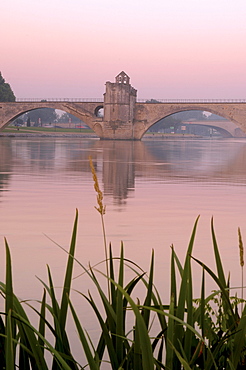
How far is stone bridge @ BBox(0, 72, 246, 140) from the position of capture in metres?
89.9

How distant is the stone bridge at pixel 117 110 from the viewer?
89931mm

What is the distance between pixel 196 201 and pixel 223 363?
9.76 metres

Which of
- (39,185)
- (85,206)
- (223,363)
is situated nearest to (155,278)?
(223,363)

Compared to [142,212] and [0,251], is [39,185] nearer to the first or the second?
[142,212]

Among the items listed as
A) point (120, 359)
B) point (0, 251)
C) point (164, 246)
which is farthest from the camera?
point (164, 246)

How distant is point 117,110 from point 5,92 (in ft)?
69.0

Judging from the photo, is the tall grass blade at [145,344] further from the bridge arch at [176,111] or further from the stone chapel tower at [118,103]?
the stone chapel tower at [118,103]

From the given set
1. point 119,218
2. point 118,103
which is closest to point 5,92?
point 118,103

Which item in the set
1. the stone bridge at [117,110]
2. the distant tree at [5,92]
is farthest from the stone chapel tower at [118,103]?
the distant tree at [5,92]

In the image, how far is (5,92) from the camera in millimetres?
101500

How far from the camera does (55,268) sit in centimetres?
611

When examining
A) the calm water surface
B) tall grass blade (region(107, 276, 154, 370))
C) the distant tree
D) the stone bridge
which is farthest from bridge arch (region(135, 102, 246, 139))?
tall grass blade (region(107, 276, 154, 370))

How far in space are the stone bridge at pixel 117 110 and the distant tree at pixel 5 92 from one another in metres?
7.51

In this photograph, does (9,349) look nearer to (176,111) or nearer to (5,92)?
(176,111)
